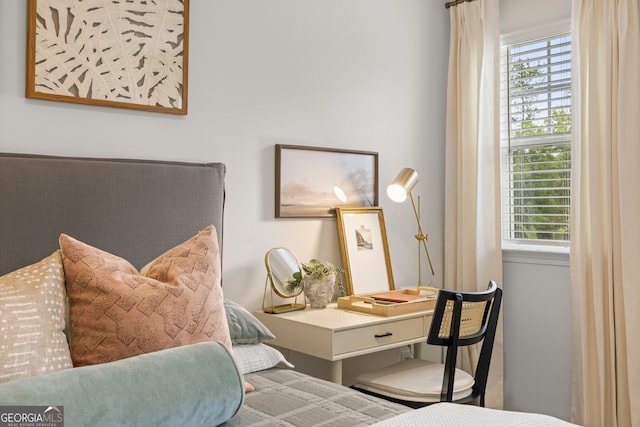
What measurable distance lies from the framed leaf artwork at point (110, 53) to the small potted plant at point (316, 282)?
908 millimetres

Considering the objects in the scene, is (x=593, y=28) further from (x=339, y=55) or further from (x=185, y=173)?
(x=185, y=173)

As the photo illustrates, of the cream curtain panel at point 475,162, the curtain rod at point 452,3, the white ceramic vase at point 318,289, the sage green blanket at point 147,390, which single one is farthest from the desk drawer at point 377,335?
the curtain rod at point 452,3

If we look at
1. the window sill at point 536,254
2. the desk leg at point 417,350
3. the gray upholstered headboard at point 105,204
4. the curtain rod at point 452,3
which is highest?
the curtain rod at point 452,3

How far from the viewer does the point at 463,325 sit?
2316 mm

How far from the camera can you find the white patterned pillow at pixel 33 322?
1316 millimetres

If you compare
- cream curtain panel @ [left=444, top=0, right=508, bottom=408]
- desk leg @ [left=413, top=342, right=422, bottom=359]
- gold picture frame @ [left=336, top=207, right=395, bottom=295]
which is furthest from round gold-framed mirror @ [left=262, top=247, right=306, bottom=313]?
cream curtain panel @ [left=444, top=0, right=508, bottom=408]

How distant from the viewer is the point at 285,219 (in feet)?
9.26

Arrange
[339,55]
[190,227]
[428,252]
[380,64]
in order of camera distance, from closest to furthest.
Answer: [190,227] → [339,55] → [380,64] → [428,252]

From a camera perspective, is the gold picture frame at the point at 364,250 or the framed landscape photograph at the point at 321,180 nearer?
the framed landscape photograph at the point at 321,180

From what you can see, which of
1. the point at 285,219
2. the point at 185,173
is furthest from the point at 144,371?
the point at 285,219

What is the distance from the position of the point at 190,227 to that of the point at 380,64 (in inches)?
62.3

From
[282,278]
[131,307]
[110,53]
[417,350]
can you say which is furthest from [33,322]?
[417,350]

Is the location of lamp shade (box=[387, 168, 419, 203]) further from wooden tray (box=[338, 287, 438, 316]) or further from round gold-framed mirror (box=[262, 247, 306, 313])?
round gold-framed mirror (box=[262, 247, 306, 313])

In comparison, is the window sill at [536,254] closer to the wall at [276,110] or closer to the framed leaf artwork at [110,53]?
the wall at [276,110]
